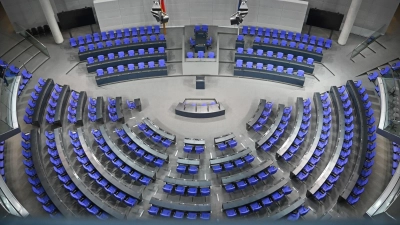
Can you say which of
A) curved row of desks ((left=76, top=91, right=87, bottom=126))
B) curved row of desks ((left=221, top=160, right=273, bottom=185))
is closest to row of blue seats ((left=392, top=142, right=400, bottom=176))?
curved row of desks ((left=221, top=160, right=273, bottom=185))

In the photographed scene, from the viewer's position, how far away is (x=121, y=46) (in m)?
19.8

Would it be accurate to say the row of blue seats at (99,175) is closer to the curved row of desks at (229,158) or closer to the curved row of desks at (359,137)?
the curved row of desks at (229,158)

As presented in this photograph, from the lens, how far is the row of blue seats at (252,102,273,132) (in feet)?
52.9

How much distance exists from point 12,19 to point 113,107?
9.46 metres

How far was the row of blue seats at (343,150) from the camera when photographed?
13.5m

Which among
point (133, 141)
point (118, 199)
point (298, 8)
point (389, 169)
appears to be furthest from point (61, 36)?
point (389, 169)

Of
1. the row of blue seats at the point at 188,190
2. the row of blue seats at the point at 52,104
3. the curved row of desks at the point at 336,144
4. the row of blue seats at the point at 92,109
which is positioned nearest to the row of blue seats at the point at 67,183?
the row of blue seats at the point at 52,104

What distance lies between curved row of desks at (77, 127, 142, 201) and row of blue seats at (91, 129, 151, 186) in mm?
464

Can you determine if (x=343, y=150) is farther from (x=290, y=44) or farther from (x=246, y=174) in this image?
(x=290, y=44)

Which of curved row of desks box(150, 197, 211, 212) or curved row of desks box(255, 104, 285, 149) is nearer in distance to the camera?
curved row of desks box(150, 197, 211, 212)

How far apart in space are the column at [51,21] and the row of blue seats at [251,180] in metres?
14.0

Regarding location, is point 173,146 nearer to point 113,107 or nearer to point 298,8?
point 113,107

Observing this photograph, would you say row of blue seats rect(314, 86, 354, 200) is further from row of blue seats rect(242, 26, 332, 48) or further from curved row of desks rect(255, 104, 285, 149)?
row of blue seats rect(242, 26, 332, 48)

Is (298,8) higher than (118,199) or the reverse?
higher
